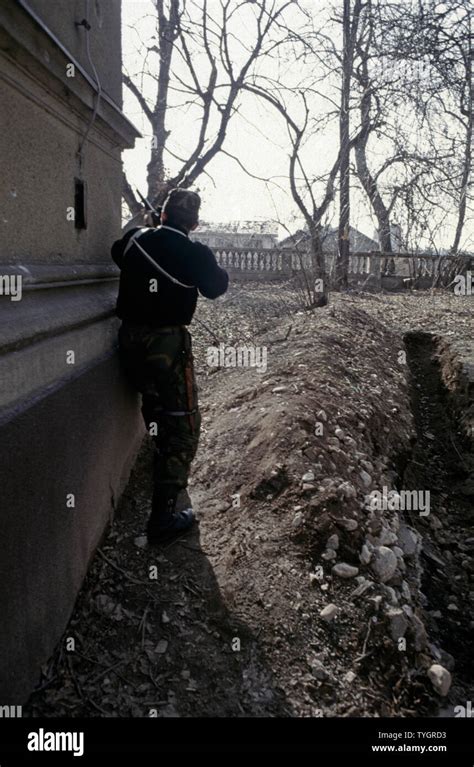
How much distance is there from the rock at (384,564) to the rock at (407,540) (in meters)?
0.54

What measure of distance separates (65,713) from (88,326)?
156 centimetres

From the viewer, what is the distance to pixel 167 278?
9.29 feet

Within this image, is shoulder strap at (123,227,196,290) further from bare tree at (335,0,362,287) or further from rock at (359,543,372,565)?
bare tree at (335,0,362,287)

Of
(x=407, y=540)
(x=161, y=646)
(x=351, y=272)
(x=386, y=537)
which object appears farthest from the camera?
(x=351, y=272)

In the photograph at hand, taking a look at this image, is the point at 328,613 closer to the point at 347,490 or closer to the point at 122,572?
the point at 347,490

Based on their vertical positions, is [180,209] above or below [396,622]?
above

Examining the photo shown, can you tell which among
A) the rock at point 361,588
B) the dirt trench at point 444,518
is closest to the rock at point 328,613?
the rock at point 361,588

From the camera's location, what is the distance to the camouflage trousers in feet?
9.51

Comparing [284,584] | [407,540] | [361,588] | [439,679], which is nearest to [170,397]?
[284,584]

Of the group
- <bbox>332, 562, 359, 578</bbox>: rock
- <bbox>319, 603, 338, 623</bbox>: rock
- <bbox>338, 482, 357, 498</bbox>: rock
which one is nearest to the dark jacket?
<bbox>338, 482, 357, 498</bbox>: rock

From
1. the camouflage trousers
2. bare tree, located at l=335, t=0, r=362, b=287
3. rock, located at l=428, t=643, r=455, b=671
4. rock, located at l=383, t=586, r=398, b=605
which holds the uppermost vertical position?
bare tree, located at l=335, t=0, r=362, b=287

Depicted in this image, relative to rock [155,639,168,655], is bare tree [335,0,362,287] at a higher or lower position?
higher

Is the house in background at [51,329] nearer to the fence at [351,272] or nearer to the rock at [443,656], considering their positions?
the rock at [443,656]

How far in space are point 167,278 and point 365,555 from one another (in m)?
1.62
